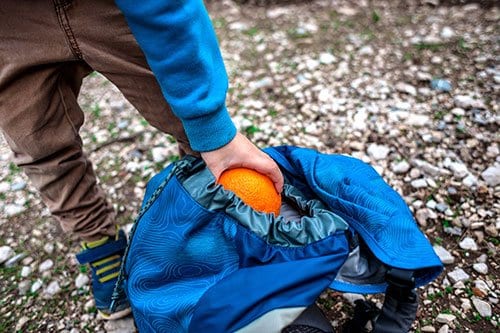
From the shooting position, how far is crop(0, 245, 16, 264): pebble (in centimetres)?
279

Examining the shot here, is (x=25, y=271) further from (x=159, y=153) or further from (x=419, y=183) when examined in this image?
(x=419, y=183)

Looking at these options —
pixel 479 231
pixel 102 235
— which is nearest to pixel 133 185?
pixel 102 235

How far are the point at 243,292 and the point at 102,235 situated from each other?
1168mm

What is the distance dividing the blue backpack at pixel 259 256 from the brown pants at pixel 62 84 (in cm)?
44

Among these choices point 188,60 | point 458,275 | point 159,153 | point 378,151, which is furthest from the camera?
point 159,153

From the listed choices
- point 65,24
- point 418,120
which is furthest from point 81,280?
point 418,120

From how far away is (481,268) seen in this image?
236cm

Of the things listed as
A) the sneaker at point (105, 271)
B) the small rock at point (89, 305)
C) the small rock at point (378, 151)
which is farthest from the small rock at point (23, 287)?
the small rock at point (378, 151)

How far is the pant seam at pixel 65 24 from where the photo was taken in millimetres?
1612

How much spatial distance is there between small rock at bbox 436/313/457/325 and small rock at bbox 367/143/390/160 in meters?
1.17

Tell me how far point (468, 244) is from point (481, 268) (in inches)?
6.5

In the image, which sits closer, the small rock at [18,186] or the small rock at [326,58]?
the small rock at [18,186]

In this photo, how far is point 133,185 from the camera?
3199 mm

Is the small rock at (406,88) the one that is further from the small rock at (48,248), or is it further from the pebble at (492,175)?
the small rock at (48,248)
